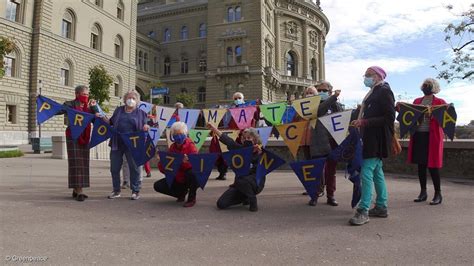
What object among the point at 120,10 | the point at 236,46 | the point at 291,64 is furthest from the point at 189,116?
the point at 291,64

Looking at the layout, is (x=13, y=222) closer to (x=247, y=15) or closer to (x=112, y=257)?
(x=112, y=257)

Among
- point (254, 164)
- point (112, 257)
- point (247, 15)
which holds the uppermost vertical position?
point (247, 15)

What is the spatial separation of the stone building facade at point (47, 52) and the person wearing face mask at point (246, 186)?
26.4m

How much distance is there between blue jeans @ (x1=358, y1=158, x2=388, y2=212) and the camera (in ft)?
15.4

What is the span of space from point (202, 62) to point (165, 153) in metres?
52.1

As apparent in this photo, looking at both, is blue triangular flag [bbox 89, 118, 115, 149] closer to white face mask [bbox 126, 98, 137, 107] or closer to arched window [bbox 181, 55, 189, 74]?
white face mask [bbox 126, 98, 137, 107]

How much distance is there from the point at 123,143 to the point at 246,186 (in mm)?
2518

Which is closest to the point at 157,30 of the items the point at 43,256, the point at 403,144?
the point at 403,144

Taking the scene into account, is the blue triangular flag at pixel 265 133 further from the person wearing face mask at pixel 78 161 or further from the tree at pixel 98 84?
the tree at pixel 98 84

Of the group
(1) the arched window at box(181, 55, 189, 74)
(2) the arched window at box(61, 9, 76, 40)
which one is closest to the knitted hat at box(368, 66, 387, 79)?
(2) the arched window at box(61, 9, 76, 40)

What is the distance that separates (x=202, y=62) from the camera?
5653cm

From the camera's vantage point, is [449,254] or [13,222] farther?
[13,222]

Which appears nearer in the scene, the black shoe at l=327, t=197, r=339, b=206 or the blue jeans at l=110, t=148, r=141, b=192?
the black shoe at l=327, t=197, r=339, b=206

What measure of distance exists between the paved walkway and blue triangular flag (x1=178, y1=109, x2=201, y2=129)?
5.67ft
